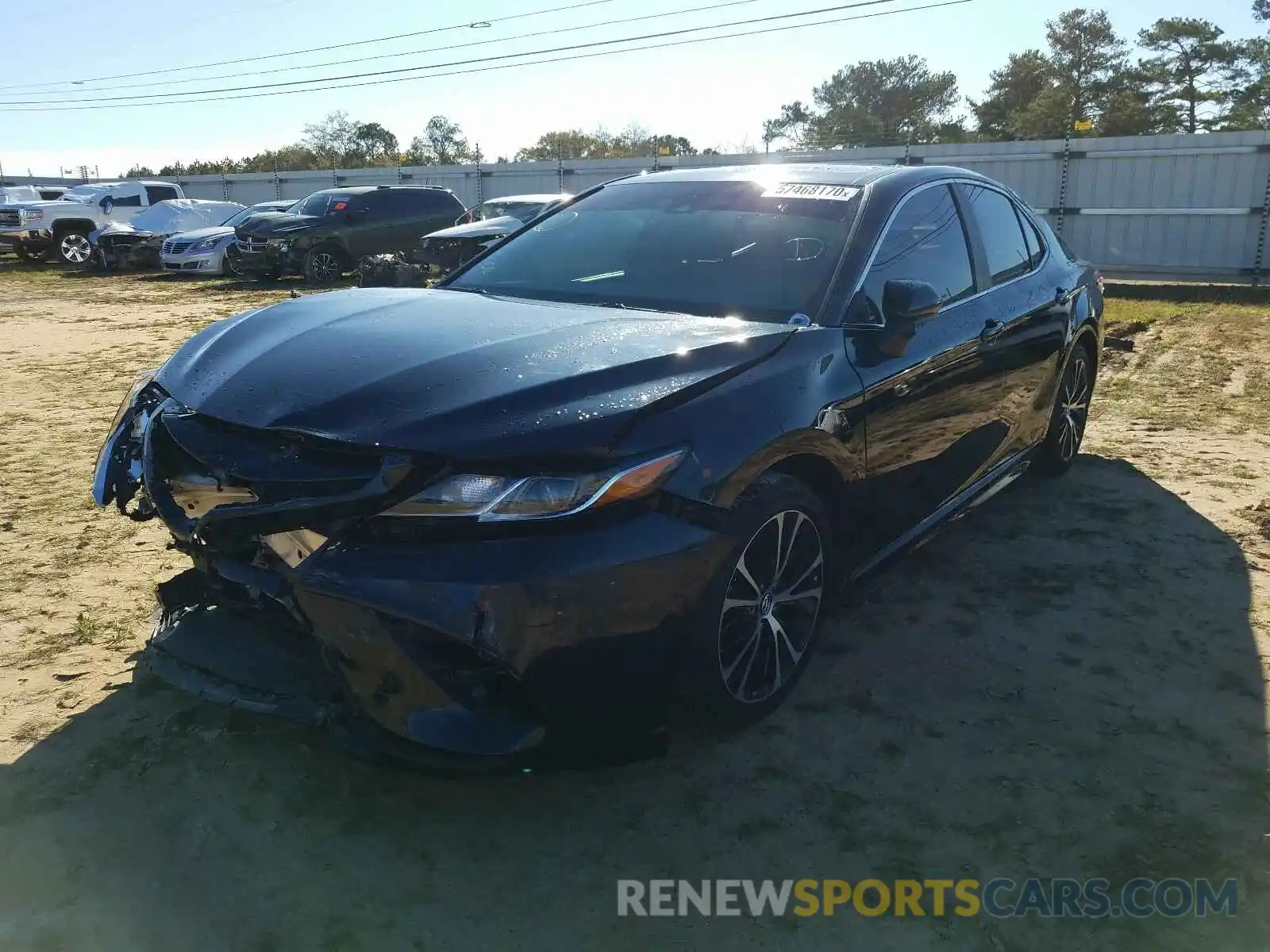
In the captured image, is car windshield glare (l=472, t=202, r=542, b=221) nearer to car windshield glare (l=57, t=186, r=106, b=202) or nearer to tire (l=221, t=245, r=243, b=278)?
tire (l=221, t=245, r=243, b=278)

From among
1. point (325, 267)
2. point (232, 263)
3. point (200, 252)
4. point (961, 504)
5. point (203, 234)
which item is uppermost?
point (203, 234)

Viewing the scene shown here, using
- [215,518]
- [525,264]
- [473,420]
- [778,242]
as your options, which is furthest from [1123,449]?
[215,518]

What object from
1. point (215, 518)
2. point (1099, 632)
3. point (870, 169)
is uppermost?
point (870, 169)

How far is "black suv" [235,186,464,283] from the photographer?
16.6 metres

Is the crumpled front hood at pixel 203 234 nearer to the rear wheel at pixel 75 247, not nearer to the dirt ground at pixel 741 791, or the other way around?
the rear wheel at pixel 75 247

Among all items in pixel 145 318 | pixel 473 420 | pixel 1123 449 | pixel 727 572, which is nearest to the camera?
pixel 473 420

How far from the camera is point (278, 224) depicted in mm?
16766

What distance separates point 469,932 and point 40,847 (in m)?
1.14

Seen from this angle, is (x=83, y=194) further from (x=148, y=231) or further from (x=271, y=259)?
(x=271, y=259)

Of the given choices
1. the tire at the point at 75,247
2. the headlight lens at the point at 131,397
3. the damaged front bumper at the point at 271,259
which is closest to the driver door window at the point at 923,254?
the headlight lens at the point at 131,397

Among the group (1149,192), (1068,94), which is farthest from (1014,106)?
(1149,192)

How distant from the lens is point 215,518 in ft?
7.97

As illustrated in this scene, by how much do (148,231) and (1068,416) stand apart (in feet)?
67.4

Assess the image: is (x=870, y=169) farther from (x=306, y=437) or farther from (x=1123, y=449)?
(x=1123, y=449)
